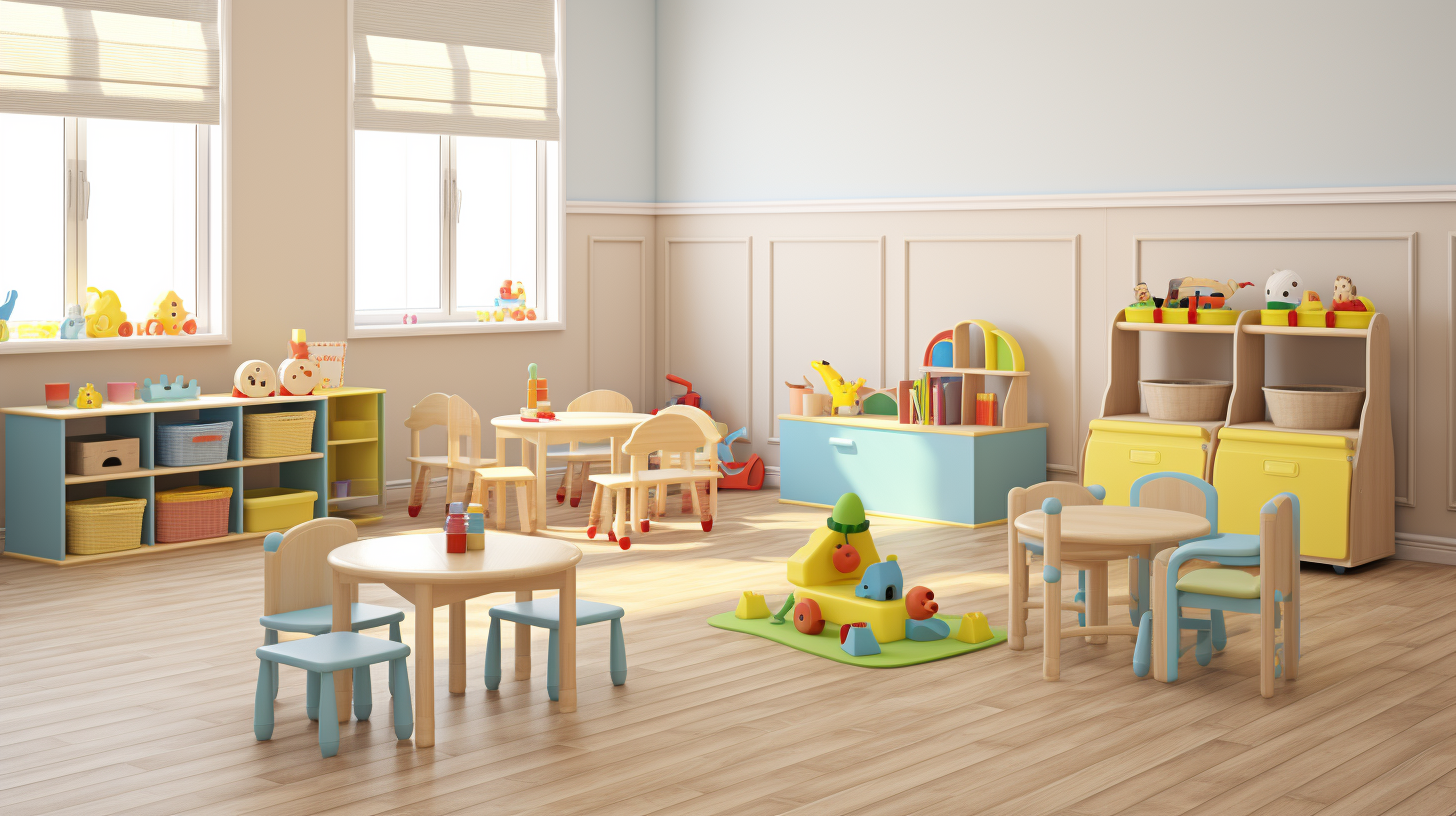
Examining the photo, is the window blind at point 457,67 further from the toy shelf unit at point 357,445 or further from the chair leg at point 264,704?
the chair leg at point 264,704

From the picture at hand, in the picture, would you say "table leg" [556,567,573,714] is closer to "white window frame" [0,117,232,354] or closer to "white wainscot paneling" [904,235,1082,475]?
"white window frame" [0,117,232,354]

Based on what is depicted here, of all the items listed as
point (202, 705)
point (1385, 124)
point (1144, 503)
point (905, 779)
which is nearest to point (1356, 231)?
point (1385, 124)

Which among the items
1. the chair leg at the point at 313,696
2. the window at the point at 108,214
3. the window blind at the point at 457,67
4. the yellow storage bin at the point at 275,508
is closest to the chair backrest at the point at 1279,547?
the chair leg at the point at 313,696

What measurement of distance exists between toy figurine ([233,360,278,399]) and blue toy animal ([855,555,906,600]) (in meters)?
3.49

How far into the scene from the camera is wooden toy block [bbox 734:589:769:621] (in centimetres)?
537

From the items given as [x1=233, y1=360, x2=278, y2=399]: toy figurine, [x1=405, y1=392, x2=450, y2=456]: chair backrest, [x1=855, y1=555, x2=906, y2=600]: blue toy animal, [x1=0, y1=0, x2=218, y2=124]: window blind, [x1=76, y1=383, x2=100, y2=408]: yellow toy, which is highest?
[x1=0, y1=0, x2=218, y2=124]: window blind

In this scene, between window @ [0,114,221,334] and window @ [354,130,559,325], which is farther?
window @ [354,130,559,325]

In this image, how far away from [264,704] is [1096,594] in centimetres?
273

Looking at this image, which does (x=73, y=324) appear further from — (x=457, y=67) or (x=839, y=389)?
(x=839, y=389)

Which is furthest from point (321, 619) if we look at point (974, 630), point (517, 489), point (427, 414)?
point (427, 414)

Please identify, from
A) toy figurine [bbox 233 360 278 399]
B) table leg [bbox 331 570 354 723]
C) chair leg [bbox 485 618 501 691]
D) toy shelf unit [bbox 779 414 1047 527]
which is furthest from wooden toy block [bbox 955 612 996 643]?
toy figurine [bbox 233 360 278 399]

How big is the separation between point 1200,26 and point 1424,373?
2.02 meters

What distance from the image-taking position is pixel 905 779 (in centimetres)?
364

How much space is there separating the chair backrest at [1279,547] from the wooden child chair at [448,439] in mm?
4199
